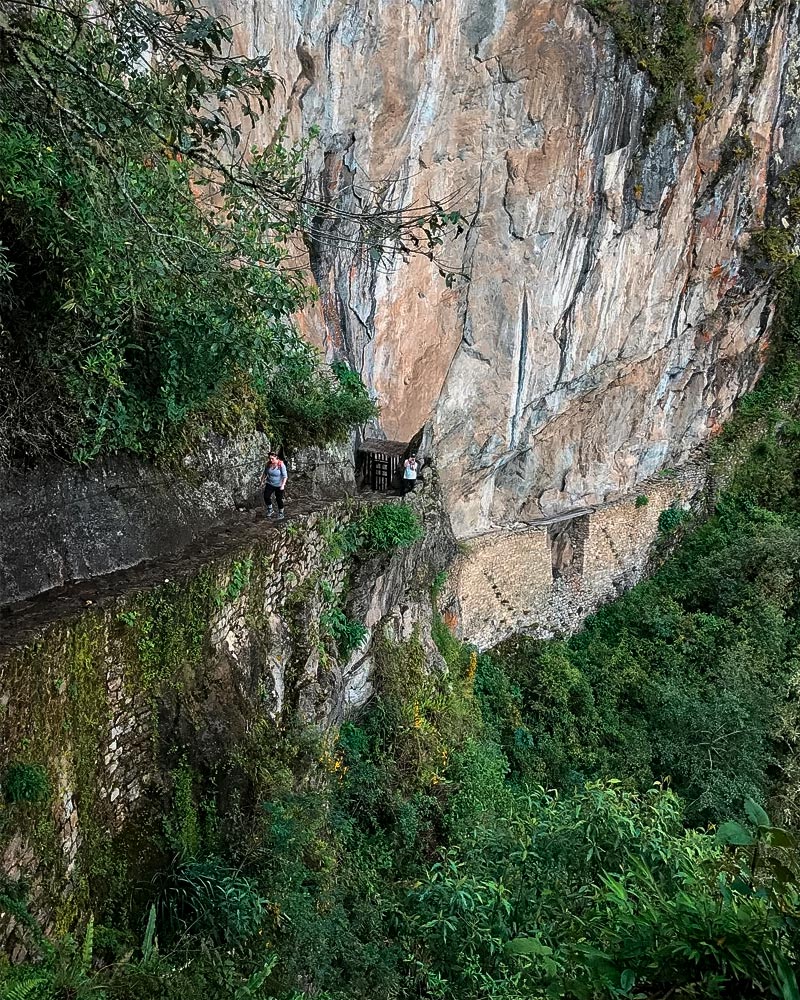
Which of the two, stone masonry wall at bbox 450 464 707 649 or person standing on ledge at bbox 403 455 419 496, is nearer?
person standing on ledge at bbox 403 455 419 496

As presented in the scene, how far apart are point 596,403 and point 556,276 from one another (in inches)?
134

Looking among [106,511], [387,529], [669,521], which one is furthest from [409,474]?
[669,521]

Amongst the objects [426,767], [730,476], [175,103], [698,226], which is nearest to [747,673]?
[730,476]

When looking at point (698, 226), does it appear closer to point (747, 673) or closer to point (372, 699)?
point (747, 673)

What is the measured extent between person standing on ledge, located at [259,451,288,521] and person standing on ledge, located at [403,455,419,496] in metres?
2.41

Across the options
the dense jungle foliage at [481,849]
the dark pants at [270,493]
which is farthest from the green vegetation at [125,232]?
the dense jungle foliage at [481,849]

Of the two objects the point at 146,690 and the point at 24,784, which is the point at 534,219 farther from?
the point at 24,784

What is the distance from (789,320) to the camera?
50.0 ft

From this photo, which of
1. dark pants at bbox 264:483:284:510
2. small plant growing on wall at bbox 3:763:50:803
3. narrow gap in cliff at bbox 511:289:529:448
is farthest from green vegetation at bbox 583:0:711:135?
small plant growing on wall at bbox 3:763:50:803

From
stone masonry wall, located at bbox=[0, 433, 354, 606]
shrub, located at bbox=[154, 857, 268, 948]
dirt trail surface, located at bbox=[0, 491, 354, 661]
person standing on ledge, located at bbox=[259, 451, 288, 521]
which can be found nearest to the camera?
dirt trail surface, located at bbox=[0, 491, 354, 661]

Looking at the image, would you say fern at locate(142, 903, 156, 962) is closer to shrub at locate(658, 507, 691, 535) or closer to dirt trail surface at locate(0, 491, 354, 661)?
dirt trail surface at locate(0, 491, 354, 661)

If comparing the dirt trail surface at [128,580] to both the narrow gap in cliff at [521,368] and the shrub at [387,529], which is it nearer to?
the shrub at [387,529]

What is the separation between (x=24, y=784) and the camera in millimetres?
3027

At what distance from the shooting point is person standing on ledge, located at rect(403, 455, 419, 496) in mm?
8195
